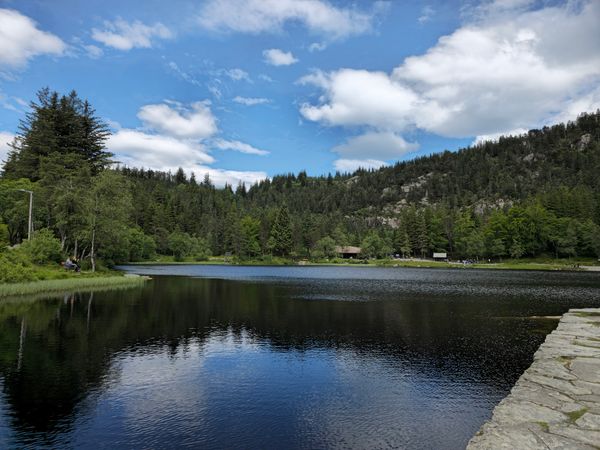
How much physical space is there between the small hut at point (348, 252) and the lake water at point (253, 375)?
485ft

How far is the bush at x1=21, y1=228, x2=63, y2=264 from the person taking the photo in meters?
47.5

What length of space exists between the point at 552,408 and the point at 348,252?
172m

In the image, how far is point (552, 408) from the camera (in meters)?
11.3

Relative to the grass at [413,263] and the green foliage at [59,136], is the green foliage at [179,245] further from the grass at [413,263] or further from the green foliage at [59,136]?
the green foliage at [59,136]

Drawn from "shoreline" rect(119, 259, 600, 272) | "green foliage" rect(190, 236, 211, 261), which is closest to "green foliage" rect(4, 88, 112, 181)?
"shoreline" rect(119, 259, 600, 272)

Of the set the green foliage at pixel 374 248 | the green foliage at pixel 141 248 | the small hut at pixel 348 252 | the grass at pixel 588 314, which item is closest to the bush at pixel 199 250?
the green foliage at pixel 141 248

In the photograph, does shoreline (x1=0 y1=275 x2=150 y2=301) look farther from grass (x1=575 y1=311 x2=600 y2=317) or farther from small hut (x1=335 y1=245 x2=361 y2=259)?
small hut (x1=335 y1=245 x2=361 y2=259)

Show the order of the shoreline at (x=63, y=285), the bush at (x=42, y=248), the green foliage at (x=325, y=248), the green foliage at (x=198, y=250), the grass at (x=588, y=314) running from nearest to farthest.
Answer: the grass at (x=588, y=314) → the shoreline at (x=63, y=285) → the bush at (x=42, y=248) → the green foliage at (x=198, y=250) → the green foliage at (x=325, y=248)

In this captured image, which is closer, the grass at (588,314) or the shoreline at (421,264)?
the grass at (588,314)

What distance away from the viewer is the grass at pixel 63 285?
1464 inches

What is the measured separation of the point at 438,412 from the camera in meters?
12.7

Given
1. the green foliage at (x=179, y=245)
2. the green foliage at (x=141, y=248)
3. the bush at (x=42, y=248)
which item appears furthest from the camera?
the green foliage at (x=179, y=245)

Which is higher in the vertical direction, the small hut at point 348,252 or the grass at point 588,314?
the small hut at point 348,252

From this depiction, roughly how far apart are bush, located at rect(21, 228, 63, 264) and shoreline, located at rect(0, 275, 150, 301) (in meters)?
5.14
